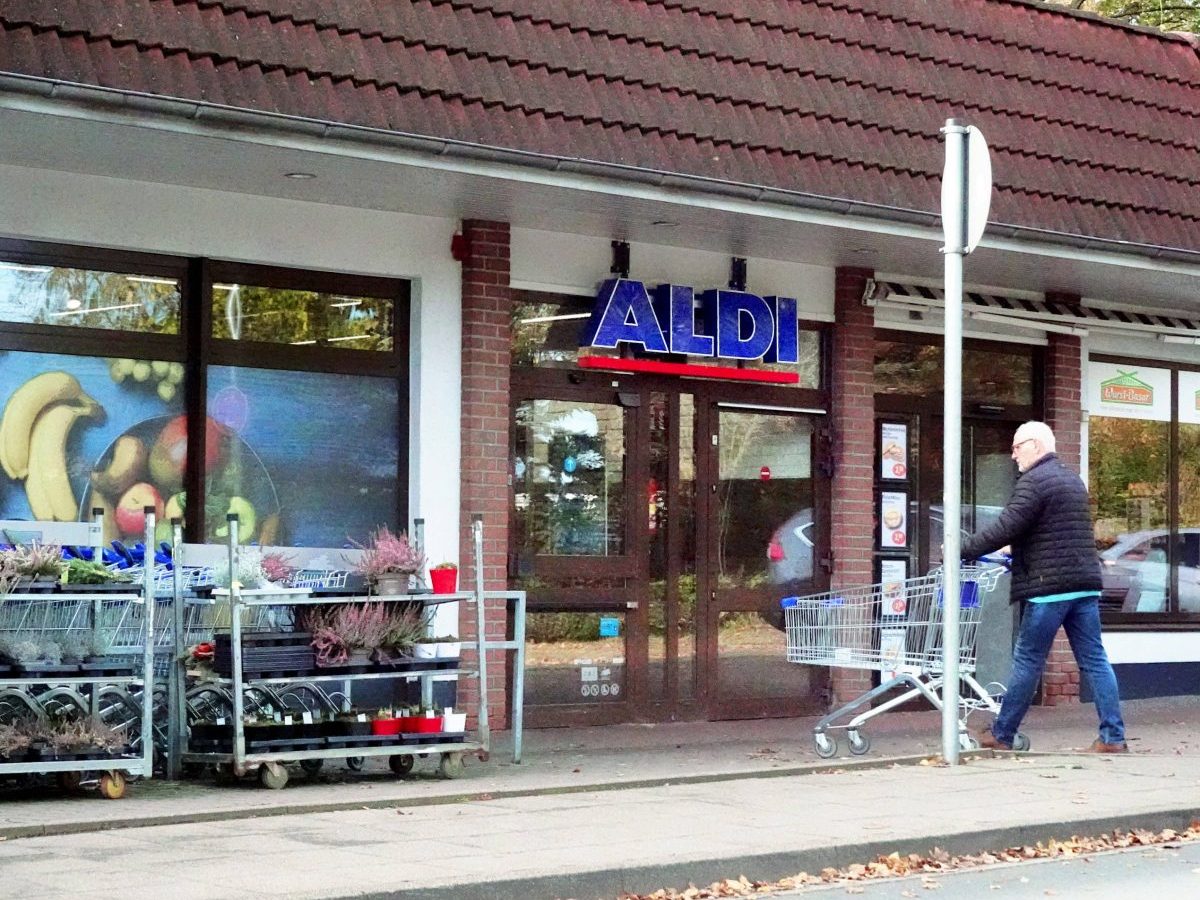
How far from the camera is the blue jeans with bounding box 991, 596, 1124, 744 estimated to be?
35.2 feet

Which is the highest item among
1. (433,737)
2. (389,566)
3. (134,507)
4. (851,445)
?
(851,445)

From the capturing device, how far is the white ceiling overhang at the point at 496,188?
9.23 m

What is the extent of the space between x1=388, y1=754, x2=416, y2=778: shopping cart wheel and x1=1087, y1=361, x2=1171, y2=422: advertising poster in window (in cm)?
765

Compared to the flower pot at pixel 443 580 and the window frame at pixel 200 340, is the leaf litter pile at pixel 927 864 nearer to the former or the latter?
the flower pot at pixel 443 580

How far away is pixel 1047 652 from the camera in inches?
426

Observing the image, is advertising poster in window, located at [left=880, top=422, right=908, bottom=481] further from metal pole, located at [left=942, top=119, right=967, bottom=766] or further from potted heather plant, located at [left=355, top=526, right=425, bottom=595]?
potted heather plant, located at [left=355, top=526, right=425, bottom=595]

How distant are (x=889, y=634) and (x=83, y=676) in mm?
4691

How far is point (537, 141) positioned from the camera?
10.6 metres

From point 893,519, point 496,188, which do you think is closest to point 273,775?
point 496,188

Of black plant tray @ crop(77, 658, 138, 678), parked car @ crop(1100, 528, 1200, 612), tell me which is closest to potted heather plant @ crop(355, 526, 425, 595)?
black plant tray @ crop(77, 658, 138, 678)

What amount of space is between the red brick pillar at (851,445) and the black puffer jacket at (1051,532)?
2784 millimetres

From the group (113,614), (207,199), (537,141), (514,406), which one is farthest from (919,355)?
(113,614)

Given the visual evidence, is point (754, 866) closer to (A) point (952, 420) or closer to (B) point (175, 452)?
(A) point (952, 420)

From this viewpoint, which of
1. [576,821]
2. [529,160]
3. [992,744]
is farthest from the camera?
[992,744]
